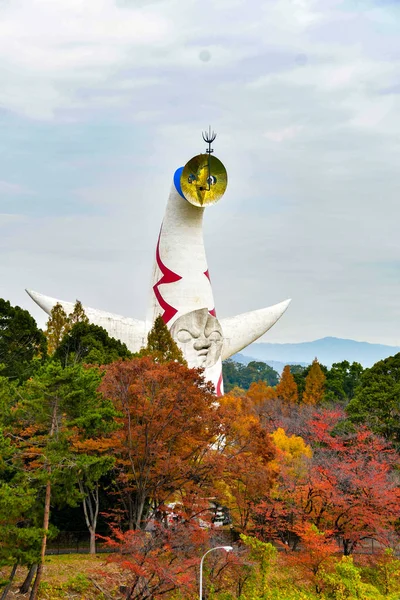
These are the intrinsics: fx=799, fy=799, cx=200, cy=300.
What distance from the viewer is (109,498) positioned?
2298 centimetres

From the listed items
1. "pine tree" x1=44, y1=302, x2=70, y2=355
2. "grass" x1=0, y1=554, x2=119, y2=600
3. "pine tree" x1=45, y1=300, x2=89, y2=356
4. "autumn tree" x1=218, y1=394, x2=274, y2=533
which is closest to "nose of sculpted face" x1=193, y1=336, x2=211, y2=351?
"pine tree" x1=45, y1=300, x2=89, y2=356

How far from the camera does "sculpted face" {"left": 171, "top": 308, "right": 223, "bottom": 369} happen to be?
33375 millimetres

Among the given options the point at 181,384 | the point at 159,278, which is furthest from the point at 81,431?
the point at 159,278

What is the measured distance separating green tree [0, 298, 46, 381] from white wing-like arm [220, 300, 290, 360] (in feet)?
38.9

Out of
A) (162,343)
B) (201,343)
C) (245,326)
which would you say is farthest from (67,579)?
(245,326)

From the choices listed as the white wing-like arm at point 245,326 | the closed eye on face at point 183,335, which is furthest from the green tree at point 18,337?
the white wing-like arm at point 245,326

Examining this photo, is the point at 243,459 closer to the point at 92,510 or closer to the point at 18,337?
the point at 92,510

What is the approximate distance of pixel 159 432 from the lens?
19.6 m

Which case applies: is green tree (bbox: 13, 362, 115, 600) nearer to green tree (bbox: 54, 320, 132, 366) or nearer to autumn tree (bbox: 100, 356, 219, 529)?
autumn tree (bbox: 100, 356, 219, 529)

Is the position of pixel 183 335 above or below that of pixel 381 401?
above

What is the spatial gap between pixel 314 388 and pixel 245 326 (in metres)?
14.1

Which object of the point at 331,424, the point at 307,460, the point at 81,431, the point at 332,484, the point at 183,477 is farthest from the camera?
the point at 331,424

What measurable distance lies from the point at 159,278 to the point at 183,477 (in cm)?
1600

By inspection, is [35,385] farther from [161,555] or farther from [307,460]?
[307,460]
